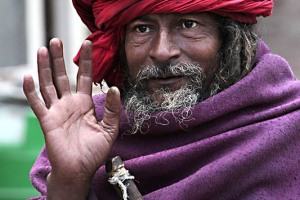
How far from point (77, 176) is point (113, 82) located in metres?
0.64

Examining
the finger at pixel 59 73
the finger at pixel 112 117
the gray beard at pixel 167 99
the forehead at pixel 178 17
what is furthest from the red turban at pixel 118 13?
the finger at pixel 112 117

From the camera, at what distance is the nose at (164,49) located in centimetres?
412

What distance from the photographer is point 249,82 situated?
4102 mm

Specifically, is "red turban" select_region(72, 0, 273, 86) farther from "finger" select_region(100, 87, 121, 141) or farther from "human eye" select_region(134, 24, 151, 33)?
"finger" select_region(100, 87, 121, 141)

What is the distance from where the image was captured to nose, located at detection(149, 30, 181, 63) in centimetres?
412

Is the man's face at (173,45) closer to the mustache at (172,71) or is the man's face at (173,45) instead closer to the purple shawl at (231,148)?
the mustache at (172,71)

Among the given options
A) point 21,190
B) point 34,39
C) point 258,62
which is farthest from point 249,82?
point 34,39

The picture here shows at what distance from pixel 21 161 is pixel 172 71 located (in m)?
3.94

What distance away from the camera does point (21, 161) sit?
7855 millimetres

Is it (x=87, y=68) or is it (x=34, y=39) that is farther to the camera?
(x=34, y=39)

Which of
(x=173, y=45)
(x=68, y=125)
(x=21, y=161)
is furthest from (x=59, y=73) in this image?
(x=21, y=161)

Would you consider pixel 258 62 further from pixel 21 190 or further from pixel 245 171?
pixel 21 190

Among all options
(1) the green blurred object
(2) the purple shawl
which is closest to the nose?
(2) the purple shawl

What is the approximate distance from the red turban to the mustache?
225 millimetres
